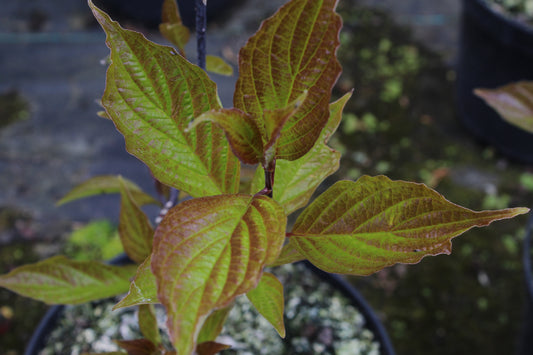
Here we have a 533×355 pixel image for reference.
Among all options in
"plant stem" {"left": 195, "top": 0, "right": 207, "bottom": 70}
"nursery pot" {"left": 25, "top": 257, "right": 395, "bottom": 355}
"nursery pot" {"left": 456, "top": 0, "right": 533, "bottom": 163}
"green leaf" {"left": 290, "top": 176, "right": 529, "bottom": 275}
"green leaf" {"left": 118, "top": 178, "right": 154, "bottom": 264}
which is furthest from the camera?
"nursery pot" {"left": 456, "top": 0, "right": 533, "bottom": 163}

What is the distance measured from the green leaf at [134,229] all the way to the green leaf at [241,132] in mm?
395

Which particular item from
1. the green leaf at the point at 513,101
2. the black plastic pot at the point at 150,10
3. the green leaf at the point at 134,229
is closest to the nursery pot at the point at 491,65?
the green leaf at the point at 513,101

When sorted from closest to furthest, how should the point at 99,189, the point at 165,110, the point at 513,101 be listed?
the point at 165,110 < the point at 99,189 < the point at 513,101

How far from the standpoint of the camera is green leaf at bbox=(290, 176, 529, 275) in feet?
1.75

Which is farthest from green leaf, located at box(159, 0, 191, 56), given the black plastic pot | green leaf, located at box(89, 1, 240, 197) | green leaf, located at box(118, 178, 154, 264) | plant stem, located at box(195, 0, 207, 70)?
the black plastic pot

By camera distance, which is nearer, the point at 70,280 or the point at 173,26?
the point at 173,26

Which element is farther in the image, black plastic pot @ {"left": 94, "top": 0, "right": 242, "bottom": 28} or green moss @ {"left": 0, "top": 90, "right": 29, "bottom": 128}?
black plastic pot @ {"left": 94, "top": 0, "right": 242, "bottom": 28}

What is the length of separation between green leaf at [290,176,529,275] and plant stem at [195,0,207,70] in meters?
0.26

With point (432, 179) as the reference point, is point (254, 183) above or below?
above

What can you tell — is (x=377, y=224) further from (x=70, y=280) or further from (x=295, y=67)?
(x=70, y=280)

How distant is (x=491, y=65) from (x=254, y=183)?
6.19 ft

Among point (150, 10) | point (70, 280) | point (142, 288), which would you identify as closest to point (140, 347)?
point (70, 280)

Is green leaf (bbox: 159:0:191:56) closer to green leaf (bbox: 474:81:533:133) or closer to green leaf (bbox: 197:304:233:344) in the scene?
green leaf (bbox: 197:304:233:344)

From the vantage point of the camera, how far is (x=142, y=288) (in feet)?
1.85
